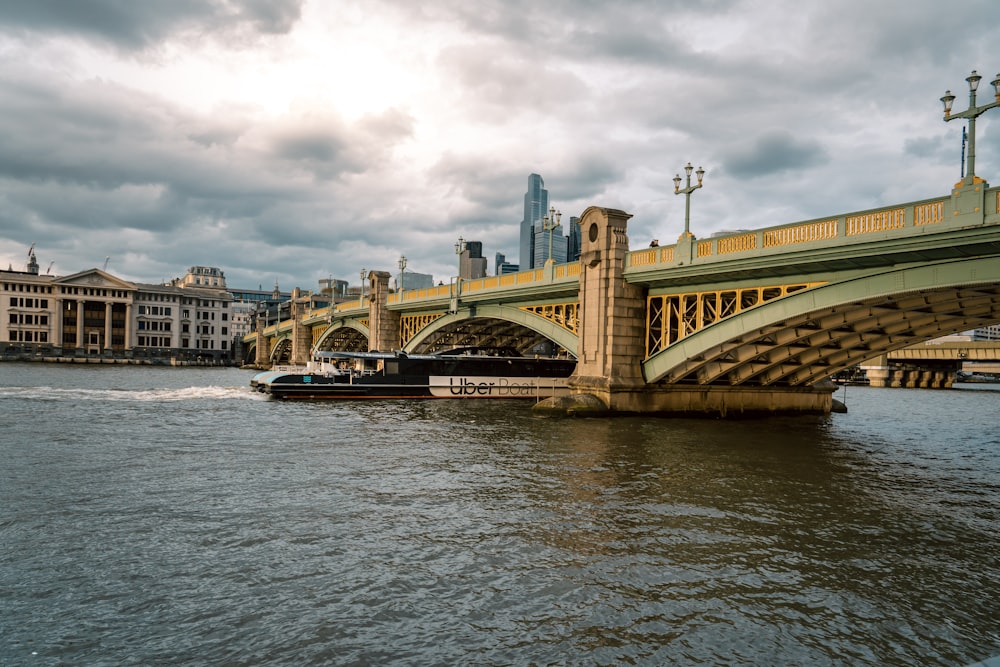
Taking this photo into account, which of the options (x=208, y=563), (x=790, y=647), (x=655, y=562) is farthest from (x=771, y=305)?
(x=208, y=563)

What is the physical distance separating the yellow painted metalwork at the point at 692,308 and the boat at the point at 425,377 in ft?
43.1

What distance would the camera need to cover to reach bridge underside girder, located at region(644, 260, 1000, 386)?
2615cm

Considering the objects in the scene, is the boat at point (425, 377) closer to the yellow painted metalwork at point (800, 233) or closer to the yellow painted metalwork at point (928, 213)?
the yellow painted metalwork at point (800, 233)

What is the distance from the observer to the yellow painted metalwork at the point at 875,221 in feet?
74.7

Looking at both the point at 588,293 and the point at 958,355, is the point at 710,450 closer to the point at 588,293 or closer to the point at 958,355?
the point at 588,293

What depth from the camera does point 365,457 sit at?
2250cm

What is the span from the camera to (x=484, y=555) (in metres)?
12.1

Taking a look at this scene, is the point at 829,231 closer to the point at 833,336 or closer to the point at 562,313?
the point at 833,336

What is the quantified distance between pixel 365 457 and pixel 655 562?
12800mm

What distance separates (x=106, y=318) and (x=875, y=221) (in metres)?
150

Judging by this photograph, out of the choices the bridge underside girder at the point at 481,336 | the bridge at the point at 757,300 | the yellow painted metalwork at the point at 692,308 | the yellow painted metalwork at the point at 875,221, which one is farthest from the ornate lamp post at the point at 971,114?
the bridge underside girder at the point at 481,336

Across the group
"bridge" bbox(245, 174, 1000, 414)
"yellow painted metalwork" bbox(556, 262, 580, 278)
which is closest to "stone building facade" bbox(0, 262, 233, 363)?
"bridge" bbox(245, 174, 1000, 414)

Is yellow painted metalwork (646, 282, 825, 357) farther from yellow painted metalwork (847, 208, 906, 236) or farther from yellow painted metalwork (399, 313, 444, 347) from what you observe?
yellow painted metalwork (399, 313, 444, 347)

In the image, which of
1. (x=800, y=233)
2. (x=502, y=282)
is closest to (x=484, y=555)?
(x=800, y=233)
